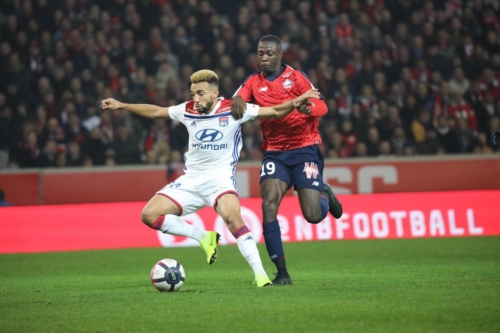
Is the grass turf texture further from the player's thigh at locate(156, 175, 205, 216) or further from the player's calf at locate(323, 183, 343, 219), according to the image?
the player's thigh at locate(156, 175, 205, 216)

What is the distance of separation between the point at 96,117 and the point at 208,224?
12.9 feet

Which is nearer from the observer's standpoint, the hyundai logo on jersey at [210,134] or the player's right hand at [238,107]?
the player's right hand at [238,107]

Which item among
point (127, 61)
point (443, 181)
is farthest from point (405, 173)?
point (127, 61)

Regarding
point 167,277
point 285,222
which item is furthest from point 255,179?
point 167,277

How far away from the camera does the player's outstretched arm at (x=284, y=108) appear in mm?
7762

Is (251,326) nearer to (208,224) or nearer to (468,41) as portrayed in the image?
(208,224)

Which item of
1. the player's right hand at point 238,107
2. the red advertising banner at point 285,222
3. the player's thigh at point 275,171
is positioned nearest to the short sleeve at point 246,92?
the player's right hand at point 238,107

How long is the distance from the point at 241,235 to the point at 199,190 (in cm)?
74

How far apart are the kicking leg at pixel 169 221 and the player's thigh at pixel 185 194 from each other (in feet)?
0.08

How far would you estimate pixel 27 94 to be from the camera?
16516mm

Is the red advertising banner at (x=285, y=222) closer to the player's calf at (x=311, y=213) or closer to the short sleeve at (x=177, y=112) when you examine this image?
the player's calf at (x=311, y=213)

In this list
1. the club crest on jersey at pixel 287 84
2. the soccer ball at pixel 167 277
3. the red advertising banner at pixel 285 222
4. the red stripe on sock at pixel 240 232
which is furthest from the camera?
the red advertising banner at pixel 285 222

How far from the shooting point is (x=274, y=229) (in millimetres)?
8148

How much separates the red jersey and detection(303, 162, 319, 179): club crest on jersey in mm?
206
